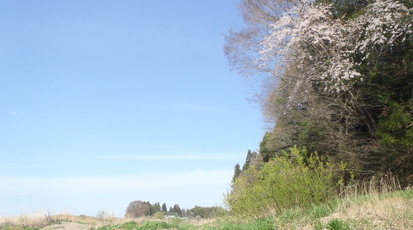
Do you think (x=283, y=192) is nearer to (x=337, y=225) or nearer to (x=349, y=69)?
(x=337, y=225)

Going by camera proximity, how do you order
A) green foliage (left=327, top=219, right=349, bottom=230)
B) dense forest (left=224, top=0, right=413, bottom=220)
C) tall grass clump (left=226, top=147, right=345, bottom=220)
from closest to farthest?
green foliage (left=327, top=219, right=349, bottom=230) < tall grass clump (left=226, top=147, right=345, bottom=220) < dense forest (left=224, top=0, right=413, bottom=220)

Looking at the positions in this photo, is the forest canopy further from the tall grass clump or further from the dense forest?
the tall grass clump

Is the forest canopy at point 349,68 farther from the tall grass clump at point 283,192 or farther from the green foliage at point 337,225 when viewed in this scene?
the green foliage at point 337,225

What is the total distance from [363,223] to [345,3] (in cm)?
1267

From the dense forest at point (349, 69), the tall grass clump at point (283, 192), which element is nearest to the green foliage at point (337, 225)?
the tall grass clump at point (283, 192)

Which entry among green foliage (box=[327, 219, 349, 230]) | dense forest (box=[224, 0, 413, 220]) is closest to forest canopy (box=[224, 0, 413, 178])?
dense forest (box=[224, 0, 413, 220])

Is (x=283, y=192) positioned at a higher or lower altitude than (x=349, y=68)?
lower

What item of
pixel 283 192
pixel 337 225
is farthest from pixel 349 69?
pixel 337 225

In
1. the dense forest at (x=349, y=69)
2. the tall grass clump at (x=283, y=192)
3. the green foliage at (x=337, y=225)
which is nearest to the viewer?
the green foliage at (x=337, y=225)

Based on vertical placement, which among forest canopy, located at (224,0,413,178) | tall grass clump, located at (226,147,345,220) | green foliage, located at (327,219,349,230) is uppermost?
forest canopy, located at (224,0,413,178)

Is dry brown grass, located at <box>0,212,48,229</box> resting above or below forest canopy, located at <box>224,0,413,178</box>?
below

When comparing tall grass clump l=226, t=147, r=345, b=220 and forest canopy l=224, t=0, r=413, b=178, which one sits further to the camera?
forest canopy l=224, t=0, r=413, b=178

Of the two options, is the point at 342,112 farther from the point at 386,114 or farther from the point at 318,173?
the point at 318,173

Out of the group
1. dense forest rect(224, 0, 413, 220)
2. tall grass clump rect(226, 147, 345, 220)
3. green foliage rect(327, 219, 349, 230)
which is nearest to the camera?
green foliage rect(327, 219, 349, 230)
